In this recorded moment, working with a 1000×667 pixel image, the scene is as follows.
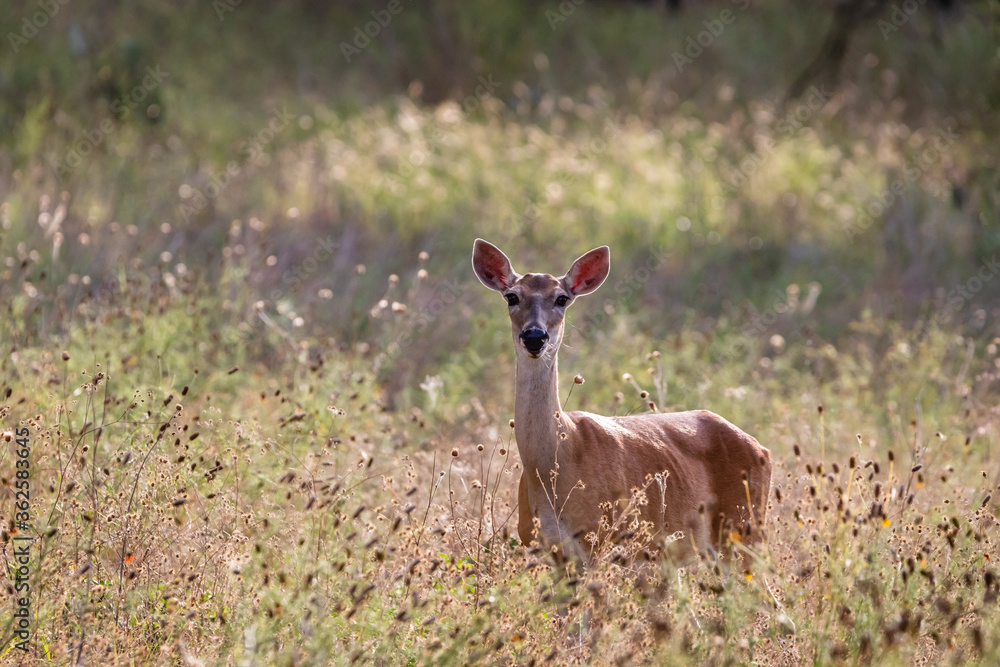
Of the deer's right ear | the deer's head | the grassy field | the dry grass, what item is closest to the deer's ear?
the deer's head

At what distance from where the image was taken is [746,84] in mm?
17859

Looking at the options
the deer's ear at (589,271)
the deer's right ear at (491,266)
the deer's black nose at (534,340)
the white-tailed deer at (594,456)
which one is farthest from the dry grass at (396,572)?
the deer's ear at (589,271)

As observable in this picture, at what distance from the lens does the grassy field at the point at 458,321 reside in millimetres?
4031

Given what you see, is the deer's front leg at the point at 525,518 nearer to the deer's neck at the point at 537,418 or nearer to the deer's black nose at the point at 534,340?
the deer's neck at the point at 537,418

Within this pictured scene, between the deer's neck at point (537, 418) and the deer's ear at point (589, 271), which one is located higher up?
the deer's ear at point (589, 271)

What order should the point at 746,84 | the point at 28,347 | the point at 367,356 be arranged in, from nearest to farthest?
the point at 28,347 → the point at 367,356 → the point at 746,84

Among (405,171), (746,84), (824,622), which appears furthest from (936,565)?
(746,84)

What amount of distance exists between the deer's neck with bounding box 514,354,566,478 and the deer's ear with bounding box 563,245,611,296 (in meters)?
0.65

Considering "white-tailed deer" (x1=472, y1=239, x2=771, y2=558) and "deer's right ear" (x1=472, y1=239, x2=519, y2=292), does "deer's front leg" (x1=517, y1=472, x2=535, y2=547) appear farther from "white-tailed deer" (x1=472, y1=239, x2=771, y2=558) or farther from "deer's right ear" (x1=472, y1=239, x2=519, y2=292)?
"deer's right ear" (x1=472, y1=239, x2=519, y2=292)

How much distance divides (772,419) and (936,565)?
8.44ft

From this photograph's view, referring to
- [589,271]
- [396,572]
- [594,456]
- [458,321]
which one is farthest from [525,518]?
[458,321]

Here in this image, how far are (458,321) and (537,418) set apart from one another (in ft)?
13.0

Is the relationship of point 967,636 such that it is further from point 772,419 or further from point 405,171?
point 405,171

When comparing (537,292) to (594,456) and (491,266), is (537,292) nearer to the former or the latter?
(491,266)
